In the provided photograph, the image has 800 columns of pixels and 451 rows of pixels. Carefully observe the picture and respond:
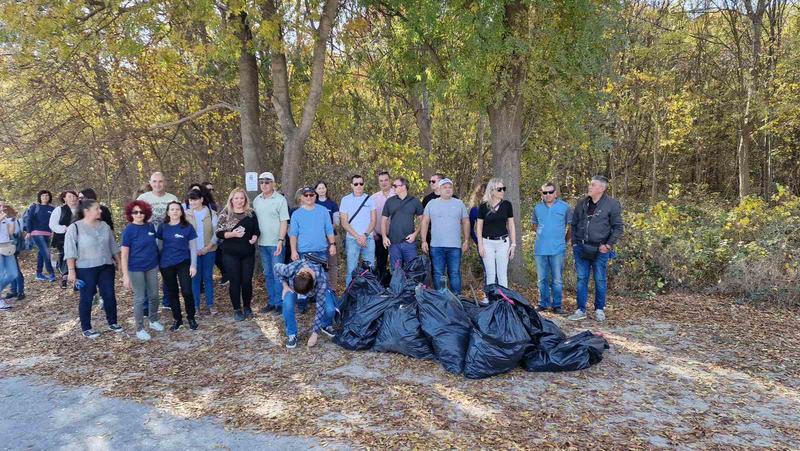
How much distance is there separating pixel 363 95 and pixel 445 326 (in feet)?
24.8

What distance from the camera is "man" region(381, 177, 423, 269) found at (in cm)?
598

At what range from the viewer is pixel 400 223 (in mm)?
5992

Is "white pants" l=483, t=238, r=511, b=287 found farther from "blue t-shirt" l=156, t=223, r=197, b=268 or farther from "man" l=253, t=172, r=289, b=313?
"blue t-shirt" l=156, t=223, r=197, b=268

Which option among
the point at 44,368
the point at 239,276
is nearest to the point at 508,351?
the point at 239,276

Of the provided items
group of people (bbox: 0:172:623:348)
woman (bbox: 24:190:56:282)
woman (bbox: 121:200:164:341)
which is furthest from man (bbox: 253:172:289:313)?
woman (bbox: 24:190:56:282)

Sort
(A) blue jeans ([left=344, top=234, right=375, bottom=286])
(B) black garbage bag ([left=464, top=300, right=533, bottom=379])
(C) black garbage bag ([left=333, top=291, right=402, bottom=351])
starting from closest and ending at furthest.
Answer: (B) black garbage bag ([left=464, top=300, right=533, bottom=379])
(C) black garbage bag ([left=333, top=291, right=402, bottom=351])
(A) blue jeans ([left=344, top=234, right=375, bottom=286])

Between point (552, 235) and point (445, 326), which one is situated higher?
point (552, 235)

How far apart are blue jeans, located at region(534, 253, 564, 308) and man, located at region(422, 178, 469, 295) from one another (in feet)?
3.19

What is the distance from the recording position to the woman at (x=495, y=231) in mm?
5699

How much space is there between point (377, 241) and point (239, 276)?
69.5 inches

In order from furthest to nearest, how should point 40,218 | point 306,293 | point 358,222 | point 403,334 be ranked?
point 40,218 → point 358,222 → point 306,293 → point 403,334

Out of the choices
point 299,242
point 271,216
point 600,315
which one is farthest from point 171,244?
point 600,315

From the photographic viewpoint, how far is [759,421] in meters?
3.45

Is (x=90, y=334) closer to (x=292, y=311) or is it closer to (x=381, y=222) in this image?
(x=292, y=311)
